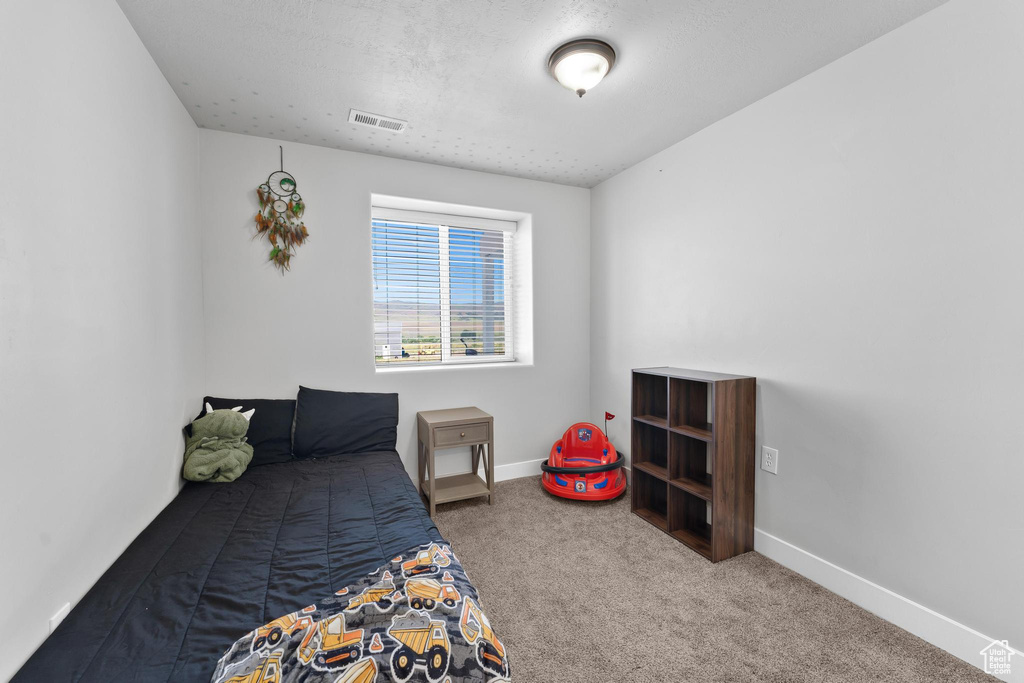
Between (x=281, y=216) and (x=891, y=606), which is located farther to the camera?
(x=281, y=216)

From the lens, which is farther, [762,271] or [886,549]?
[762,271]

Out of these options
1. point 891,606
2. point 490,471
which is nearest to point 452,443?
point 490,471

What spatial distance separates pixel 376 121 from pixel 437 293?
1.29 metres

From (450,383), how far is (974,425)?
2.69 m

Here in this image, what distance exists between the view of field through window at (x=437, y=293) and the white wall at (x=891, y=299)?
1648mm

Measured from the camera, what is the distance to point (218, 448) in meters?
2.19

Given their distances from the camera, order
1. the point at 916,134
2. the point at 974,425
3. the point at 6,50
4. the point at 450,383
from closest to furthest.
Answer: the point at 6,50 < the point at 974,425 < the point at 916,134 < the point at 450,383

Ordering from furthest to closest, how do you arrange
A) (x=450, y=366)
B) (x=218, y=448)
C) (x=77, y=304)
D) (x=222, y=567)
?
1. (x=450, y=366)
2. (x=218, y=448)
3. (x=222, y=567)
4. (x=77, y=304)

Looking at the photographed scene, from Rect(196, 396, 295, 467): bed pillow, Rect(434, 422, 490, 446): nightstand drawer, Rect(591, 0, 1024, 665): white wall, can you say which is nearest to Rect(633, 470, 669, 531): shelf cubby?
Rect(591, 0, 1024, 665): white wall

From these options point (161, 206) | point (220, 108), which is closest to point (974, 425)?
point (161, 206)

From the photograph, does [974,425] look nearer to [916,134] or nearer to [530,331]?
[916,134]

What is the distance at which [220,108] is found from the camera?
2254mm

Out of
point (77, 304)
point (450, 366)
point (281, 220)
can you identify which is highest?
point (281, 220)

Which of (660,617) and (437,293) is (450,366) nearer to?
(437,293)
